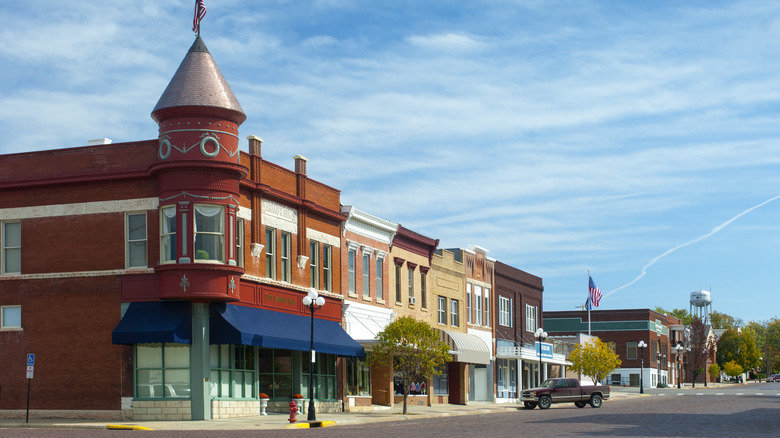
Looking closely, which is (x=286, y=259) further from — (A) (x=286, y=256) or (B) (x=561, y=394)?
(B) (x=561, y=394)

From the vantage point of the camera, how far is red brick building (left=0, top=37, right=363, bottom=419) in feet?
115

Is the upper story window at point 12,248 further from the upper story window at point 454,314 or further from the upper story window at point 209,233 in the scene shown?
the upper story window at point 454,314

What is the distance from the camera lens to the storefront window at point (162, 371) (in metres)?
35.0

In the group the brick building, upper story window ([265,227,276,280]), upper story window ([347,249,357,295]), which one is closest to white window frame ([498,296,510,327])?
upper story window ([347,249,357,295])

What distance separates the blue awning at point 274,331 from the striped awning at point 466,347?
11219 millimetres

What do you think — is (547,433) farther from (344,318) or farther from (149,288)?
(344,318)

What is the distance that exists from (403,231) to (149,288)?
1967 centimetres

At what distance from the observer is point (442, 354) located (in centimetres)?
4322

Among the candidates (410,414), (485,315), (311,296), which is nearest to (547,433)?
(311,296)

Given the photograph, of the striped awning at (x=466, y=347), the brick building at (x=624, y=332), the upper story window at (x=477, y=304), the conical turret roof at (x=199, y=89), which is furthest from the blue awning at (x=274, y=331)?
the brick building at (x=624, y=332)

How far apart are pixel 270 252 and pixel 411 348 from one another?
25.2 ft

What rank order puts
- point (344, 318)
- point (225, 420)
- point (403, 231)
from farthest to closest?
1. point (403, 231)
2. point (344, 318)
3. point (225, 420)

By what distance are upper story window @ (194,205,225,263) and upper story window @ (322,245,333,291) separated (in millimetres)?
9823

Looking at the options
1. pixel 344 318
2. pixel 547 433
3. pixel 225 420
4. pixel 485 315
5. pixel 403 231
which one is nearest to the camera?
pixel 547 433
